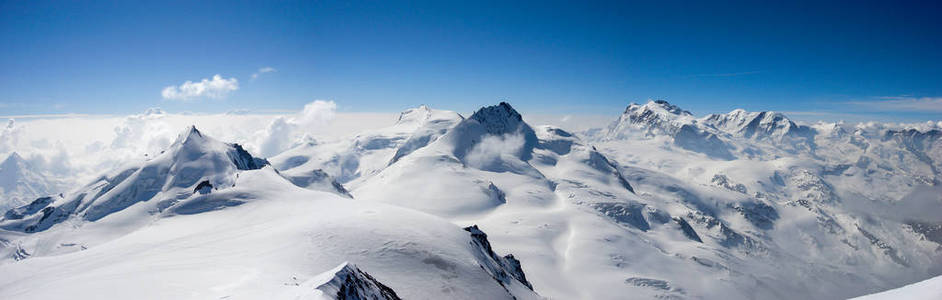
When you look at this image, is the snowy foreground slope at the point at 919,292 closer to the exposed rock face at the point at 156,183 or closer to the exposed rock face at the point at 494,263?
the exposed rock face at the point at 494,263

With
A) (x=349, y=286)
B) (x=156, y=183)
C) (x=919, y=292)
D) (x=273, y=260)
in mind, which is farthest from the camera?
(x=156, y=183)

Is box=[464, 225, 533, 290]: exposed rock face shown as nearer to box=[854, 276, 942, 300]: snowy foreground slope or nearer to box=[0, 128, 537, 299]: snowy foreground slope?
box=[0, 128, 537, 299]: snowy foreground slope

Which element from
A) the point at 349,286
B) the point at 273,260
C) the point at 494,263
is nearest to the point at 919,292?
the point at 349,286

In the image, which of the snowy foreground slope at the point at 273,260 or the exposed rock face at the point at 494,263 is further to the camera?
the exposed rock face at the point at 494,263

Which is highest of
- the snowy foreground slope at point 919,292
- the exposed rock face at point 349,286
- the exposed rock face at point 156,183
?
the snowy foreground slope at point 919,292

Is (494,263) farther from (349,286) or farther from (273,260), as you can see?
(349,286)

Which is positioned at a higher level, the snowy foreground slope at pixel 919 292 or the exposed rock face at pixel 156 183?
the snowy foreground slope at pixel 919 292


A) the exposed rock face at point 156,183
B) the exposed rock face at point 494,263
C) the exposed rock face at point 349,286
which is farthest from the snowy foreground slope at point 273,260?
the exposed rock face at point 156,183

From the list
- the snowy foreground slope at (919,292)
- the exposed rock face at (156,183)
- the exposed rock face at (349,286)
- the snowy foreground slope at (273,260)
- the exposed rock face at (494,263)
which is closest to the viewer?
the snowy foreground slope at (919,292)

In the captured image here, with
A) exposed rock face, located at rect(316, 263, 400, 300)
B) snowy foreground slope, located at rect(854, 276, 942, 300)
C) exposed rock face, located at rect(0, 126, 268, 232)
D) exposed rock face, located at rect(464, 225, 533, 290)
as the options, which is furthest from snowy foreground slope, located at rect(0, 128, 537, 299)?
exposed rock face, located at rect(0, 126, 268, 232)

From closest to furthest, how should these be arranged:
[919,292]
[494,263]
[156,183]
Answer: [919,292] → [494,263] → [156,183]

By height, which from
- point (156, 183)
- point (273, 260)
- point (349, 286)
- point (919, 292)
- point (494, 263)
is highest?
point (919, 292)
